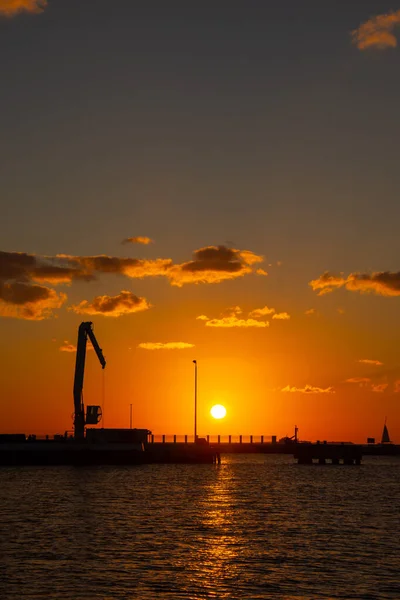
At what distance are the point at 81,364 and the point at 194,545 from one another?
99.2m

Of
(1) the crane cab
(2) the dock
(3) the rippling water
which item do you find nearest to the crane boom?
(1) the crane cab

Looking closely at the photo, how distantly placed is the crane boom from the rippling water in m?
51.5

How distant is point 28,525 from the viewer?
203ft

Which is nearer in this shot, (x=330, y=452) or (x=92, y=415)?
(x=92, y=415)

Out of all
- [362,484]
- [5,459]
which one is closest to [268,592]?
[362,484]

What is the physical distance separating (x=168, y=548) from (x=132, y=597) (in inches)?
548

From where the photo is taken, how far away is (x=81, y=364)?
150 metres

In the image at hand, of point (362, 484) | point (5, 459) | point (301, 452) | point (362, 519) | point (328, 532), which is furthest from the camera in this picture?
point (301, 452)

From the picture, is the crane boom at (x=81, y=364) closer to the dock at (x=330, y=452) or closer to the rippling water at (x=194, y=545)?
the rippling water at (x=194, y=545)

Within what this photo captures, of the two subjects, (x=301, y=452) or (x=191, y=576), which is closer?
(x=191, y=576)

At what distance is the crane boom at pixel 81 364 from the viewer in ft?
487

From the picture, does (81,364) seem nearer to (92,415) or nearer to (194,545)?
(92,415)

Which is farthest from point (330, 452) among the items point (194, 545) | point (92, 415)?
point (194, 545)

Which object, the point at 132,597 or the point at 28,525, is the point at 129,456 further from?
the point at 132,597
